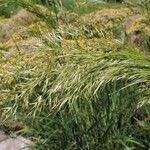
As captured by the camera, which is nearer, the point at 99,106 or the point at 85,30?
the point at 85,30

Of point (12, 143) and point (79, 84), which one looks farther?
point (12, 143)

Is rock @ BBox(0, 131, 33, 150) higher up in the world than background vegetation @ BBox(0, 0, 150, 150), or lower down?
lower down

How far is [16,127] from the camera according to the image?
760 cm

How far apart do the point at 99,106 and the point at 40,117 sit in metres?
0.57

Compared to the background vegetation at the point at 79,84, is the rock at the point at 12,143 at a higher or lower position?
lower

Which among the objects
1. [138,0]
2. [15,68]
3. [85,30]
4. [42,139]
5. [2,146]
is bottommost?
[2,146]

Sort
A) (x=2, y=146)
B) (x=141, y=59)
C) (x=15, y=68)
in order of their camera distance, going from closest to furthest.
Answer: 1. (x=141, y=59)
2. (x=15, y=68)
3. (x=2, y=146)

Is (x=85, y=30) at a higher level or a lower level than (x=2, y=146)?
higher

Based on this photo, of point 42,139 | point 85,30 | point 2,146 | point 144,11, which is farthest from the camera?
point 2,146

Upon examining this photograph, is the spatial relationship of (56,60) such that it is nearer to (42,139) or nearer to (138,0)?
(138,0)

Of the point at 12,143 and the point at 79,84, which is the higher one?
the point at 79,84

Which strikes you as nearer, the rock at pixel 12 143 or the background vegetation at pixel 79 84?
the background vegetation at pixel 79 84

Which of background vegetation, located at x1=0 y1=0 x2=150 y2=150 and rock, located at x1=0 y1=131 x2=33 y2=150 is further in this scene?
rock, located at x1=0 y1=131 x2=33 y2=150

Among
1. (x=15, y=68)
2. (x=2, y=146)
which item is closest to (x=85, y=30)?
(x=15, y=68)
